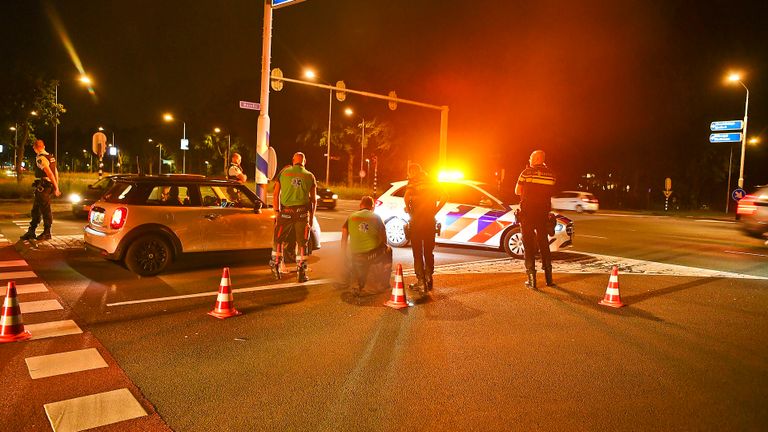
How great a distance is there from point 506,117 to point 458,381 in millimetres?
35044

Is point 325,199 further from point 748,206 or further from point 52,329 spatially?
point 52,329

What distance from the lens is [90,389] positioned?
4332 millimetres

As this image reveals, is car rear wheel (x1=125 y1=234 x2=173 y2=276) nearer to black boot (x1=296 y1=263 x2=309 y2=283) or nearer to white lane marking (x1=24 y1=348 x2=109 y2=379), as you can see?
black boot (x1=296 y1=263 x2=309 y2=283)

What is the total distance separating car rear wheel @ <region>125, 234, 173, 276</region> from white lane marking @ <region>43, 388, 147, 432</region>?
4.63 metres

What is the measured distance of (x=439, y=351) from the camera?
17.9 feet

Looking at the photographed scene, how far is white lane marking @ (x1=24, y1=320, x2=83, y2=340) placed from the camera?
562 centimetres

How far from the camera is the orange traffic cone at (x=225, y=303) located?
6484mm

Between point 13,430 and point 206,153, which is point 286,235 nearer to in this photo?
point 13,430

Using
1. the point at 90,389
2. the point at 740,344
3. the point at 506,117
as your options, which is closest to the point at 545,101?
the point at 506,117

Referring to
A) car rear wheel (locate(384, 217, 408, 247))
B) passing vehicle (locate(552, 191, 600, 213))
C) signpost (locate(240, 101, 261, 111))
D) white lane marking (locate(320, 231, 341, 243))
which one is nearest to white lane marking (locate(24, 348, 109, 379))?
car rear wheel (locate(384, 217, 408, 247))

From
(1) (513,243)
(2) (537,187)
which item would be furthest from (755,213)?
(2) (537,187)

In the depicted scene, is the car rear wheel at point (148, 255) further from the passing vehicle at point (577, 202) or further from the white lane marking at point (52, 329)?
the passing vehicle at point (577, 202)

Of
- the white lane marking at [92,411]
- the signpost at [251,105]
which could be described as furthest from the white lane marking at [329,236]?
the white lane marking at [92,411]

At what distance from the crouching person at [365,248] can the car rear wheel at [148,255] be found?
9.52 ft
